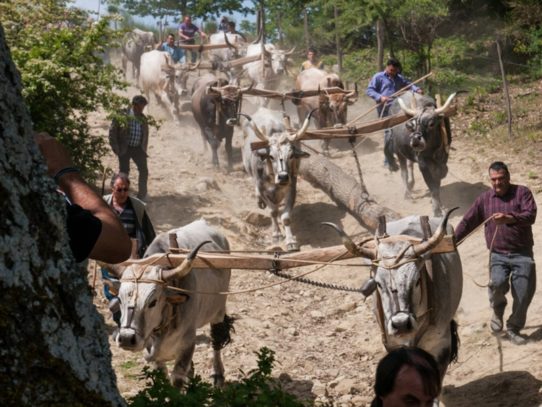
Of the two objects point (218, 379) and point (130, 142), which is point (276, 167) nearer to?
point (130, 142)

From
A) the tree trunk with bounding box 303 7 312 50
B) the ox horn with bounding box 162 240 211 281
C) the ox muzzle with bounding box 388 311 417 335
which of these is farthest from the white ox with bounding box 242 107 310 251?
the tree trunk with bounding box 303 7 312 50

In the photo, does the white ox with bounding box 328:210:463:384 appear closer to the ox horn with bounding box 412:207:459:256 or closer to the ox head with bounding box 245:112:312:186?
the ox horn with bounding box 412:207:459:256

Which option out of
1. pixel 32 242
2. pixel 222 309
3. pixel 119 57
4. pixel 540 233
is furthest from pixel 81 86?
pixel 119 57

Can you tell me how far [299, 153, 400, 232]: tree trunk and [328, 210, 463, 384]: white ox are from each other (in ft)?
17.0

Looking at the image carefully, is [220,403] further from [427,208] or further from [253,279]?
[427,208]

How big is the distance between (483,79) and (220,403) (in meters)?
18.4

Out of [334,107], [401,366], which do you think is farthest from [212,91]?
[401,366]

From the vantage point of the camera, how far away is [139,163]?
15.5 meters

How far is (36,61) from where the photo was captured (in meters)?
11.9

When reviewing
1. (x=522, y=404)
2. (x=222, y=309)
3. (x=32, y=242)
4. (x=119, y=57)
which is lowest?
(x=522, y=404)

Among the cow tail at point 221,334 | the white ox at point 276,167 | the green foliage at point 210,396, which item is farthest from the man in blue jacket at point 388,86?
the green foliage at point 210,396

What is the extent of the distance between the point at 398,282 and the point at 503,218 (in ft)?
6.48

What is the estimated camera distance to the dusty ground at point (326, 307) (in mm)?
8633

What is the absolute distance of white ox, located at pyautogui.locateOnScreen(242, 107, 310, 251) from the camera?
539 inches
